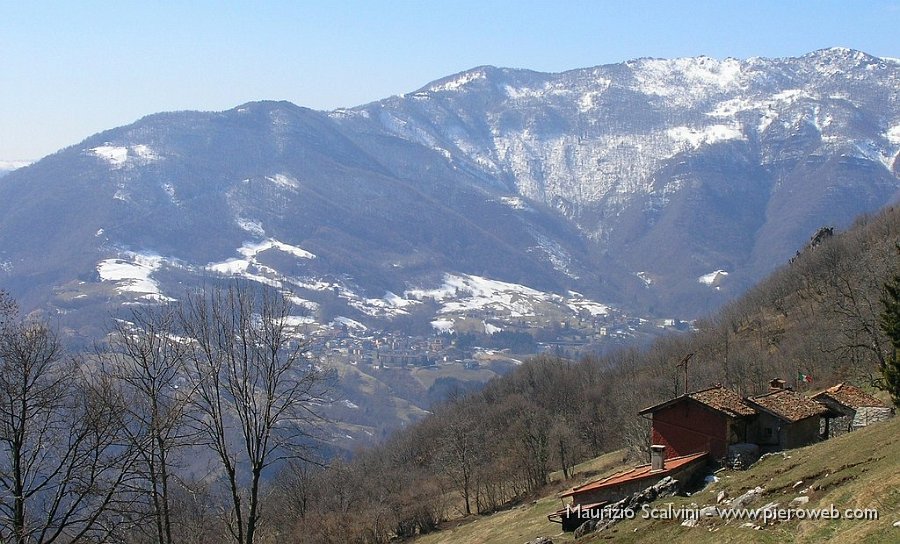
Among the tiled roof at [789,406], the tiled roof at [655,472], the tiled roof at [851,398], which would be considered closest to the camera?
the tiled roof at [655,472]

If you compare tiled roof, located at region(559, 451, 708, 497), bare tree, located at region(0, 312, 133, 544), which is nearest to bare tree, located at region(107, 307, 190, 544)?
bare tree, located at region(0, 312, 133, 544)

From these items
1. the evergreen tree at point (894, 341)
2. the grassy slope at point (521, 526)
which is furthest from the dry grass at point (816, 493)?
the grassy slope at point (521, 526)

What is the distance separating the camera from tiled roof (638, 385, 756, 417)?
42188mm

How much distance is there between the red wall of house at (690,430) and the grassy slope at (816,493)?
148 inches

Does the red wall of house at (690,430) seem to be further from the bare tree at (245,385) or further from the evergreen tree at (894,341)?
the bare tree at (245,385)

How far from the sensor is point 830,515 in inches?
952

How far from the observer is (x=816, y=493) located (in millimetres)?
26781

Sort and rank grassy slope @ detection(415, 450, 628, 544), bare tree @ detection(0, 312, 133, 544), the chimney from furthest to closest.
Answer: grassy slope @ detection(415, 450, 628, 544), the chimney, bare tree @ detection(0, 312, 133, 544)

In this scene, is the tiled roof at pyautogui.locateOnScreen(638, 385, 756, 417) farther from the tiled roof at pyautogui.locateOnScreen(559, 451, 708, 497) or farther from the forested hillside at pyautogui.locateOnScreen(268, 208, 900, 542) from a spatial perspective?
the forested hillside at pyautogui.locateOnScreen(268, 208, 900, 542)

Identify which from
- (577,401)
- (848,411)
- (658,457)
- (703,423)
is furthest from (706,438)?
(577,401)

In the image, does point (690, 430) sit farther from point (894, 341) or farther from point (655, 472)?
point (894, 341)

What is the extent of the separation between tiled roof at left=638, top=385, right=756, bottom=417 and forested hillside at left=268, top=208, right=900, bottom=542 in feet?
63.1

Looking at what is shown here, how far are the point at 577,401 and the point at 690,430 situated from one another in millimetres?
103930

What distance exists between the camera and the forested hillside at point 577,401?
7988cm
